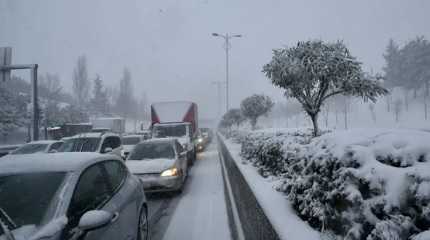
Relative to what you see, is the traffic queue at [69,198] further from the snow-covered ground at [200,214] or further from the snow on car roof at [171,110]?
the snow on car roof at [171,110]

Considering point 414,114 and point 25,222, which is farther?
point 414,114

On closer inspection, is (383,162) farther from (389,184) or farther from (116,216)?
(116,216)

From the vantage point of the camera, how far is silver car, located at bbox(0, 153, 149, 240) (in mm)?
3240

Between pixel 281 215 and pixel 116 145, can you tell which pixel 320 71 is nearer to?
pixel 281 215

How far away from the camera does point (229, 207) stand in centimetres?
866

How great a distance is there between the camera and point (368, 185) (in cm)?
278

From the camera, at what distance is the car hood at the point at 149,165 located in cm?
1011

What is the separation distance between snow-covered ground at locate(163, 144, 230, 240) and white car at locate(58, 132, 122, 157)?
3.59 m

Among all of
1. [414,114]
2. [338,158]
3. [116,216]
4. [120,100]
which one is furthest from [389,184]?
→ [120,100]

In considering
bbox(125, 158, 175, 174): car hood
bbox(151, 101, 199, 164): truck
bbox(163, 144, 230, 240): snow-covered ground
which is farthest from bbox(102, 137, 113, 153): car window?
bbox(151, 101, 199, 164): truck

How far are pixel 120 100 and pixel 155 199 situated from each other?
271ft

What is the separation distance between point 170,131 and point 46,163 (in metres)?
16.6

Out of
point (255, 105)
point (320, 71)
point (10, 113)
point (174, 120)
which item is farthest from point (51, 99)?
point (320, 71)

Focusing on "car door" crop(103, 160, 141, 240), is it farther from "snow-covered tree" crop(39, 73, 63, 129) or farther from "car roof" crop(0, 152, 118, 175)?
"snow-covered tree" crop(39, 73, 63, 129)
